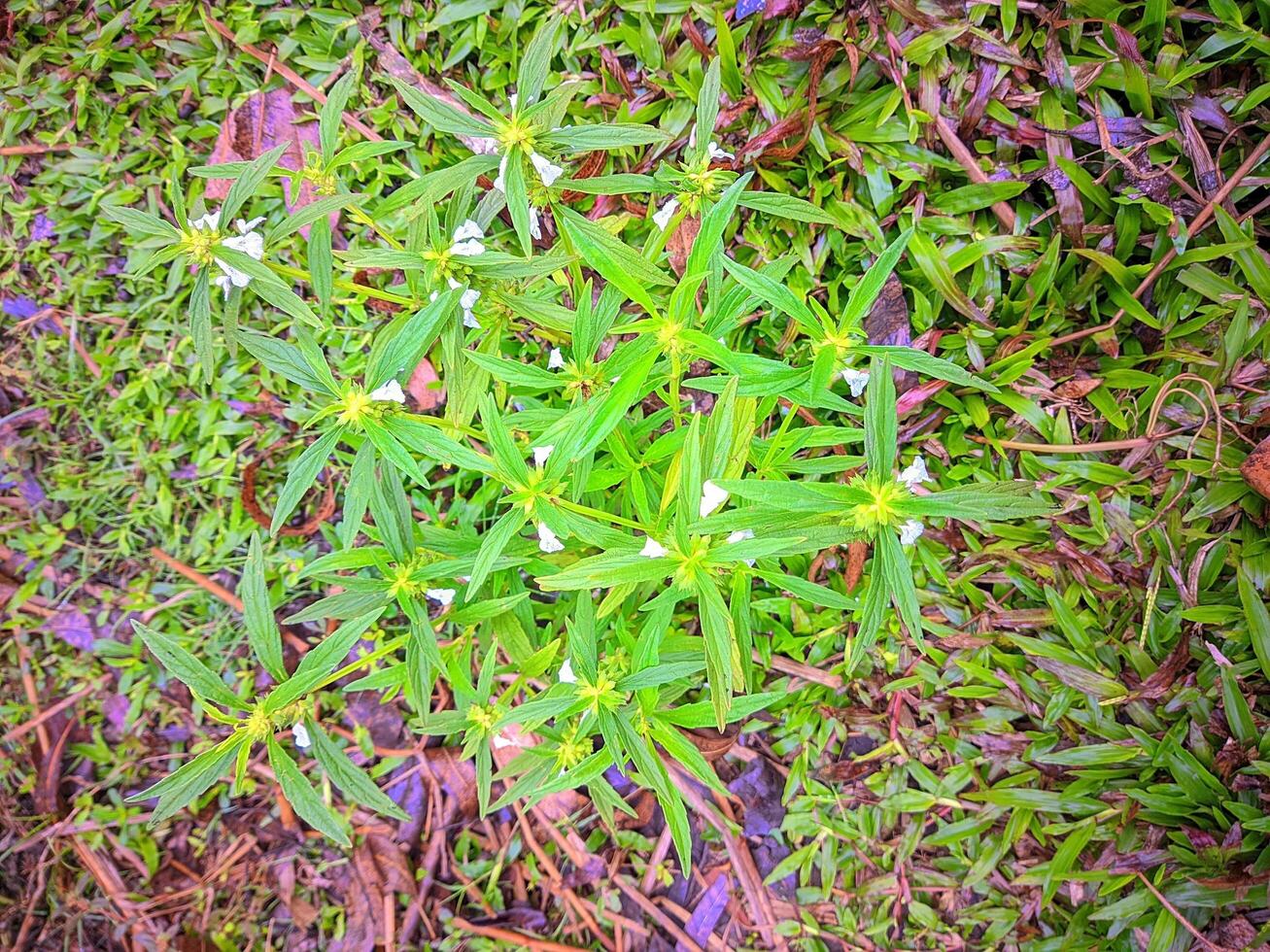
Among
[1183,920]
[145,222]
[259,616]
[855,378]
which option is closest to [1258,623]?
[1183,920]

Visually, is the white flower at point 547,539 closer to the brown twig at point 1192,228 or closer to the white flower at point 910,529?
the white flower at point 910,529

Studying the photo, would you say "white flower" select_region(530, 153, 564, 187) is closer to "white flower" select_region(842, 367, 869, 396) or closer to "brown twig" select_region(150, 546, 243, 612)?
"white flower" select_region(842, 367, 869, 396)

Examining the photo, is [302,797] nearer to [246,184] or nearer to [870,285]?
[246,184]

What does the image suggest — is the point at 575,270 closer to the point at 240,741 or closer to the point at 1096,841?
the point at 240,741

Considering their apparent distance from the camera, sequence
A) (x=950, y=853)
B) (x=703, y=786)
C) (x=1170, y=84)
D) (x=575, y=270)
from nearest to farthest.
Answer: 1. (x=575, y=270)
2. (x=1170, y=84)
3. (x=950, y=853)
4. (x=703, y=786)

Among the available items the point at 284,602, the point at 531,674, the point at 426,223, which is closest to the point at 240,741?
the point at 531,674

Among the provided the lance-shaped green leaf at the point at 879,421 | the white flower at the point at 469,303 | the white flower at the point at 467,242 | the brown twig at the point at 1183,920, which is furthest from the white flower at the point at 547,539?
the brown twig at the point at 1183,920
